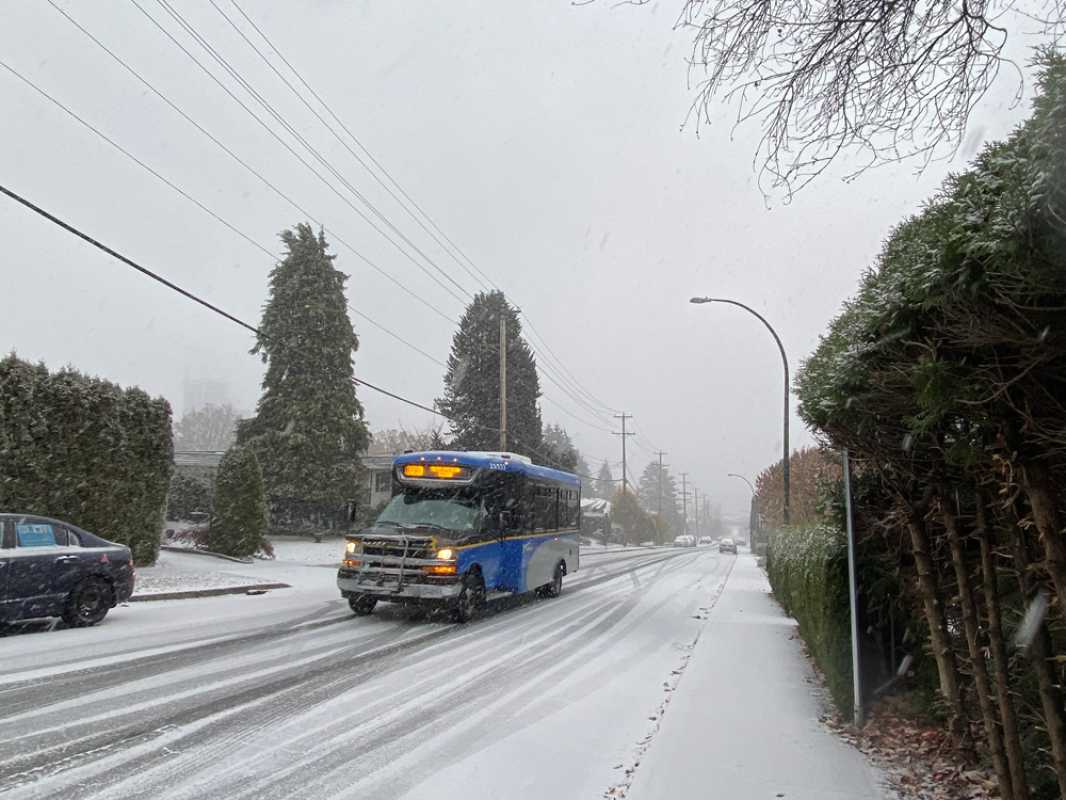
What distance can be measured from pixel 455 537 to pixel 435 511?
3.47ft

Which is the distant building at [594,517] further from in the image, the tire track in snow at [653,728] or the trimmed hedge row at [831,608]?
the trimmed hedge row at [831,608]

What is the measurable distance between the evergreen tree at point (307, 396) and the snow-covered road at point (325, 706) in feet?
78.4

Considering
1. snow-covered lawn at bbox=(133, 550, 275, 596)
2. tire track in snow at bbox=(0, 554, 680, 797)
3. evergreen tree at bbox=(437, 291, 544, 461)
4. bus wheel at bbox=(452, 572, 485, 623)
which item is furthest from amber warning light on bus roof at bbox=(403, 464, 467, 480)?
evergreen tree at bbox=(437, 291, 544, 461)

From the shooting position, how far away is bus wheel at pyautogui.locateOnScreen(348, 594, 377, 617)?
13.0 m

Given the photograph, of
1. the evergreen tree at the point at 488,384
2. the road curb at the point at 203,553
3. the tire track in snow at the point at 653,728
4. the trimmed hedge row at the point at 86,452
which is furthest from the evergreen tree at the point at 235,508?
the evergreen tree at the point at 488,384

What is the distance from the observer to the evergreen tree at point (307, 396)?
3628 cm

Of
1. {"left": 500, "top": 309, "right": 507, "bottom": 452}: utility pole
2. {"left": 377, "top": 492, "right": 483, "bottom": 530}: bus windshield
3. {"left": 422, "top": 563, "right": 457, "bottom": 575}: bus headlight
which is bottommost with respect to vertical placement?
{"left": 422, "top": 563, "right": 457, "bottom": 575}: bus headlight

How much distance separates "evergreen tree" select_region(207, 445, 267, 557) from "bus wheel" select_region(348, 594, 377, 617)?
10945mm

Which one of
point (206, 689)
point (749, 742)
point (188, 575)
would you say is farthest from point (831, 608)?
point (188, 575)

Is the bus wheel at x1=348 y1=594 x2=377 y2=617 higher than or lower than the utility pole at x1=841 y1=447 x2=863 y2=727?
lower

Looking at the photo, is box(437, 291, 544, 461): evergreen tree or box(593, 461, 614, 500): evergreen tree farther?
box(593, 461, 614, 500): evergreen tree

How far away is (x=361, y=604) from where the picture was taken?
13.1 m

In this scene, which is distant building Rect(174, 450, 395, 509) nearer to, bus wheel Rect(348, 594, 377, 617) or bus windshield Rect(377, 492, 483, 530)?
bus windshield Rect(377, 492, 483, 530)

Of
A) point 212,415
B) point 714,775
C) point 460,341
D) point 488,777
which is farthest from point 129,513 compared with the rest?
point 212,415
